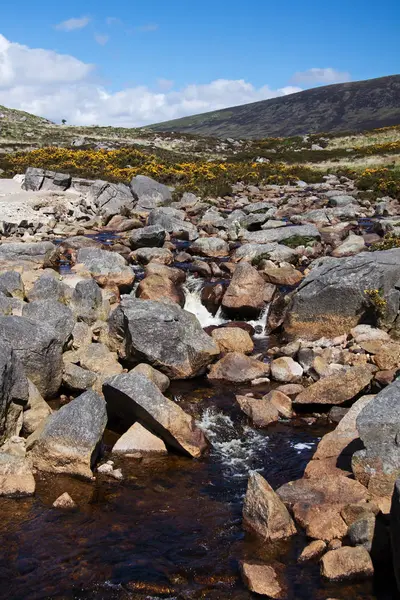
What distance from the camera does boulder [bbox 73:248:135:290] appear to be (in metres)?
21.7

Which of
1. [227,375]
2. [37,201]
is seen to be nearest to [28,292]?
[227,375]

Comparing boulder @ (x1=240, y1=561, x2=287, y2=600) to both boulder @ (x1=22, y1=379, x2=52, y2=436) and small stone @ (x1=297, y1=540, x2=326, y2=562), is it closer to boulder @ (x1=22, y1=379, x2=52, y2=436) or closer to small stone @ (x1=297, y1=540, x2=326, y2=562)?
small stone @ (x1=297, y1=540, x2=326, y2=562)

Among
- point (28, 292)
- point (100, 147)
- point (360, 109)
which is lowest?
point (28, 292)

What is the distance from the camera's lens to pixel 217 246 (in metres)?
28.0

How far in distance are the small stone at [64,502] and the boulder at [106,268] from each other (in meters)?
12.5

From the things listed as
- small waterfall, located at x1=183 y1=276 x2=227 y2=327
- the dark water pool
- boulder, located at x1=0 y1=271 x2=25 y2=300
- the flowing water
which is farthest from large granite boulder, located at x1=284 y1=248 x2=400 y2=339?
boulder, located at x1=0 y1=271 x2=25 y2=300

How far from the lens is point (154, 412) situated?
37.1 feet

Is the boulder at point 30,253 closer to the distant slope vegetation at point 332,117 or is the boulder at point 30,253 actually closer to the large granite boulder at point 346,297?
the large granite boulder at point 346,297

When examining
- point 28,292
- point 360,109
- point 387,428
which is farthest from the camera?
point 360,109

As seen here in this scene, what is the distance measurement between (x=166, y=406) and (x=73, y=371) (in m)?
3.31

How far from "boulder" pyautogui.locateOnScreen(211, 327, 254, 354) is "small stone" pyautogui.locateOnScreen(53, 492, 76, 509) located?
27.2 ft

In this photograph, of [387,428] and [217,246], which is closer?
[387,428]

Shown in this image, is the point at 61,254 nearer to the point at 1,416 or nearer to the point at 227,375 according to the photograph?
the point at 227,375

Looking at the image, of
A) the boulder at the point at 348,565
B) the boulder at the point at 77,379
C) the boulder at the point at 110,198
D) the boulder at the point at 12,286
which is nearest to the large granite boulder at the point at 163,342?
the boulder at the point at 77,379
